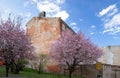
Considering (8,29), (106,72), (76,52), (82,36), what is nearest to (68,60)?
(76,52)

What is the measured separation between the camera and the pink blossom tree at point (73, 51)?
30.6 meters

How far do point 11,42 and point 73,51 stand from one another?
10525 mm

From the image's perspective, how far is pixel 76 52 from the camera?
101 ft

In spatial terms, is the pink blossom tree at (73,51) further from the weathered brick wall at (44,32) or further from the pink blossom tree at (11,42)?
the weathered brick wall at (44,32)

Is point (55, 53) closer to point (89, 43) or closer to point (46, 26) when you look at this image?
point (89, 43)

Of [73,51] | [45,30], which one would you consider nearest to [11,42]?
[73,51]

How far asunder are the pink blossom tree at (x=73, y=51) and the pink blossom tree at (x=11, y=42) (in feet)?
26.4

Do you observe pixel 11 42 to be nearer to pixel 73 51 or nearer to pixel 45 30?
pixel 73 51

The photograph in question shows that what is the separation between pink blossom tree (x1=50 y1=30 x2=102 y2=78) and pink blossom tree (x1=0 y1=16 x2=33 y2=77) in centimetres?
804

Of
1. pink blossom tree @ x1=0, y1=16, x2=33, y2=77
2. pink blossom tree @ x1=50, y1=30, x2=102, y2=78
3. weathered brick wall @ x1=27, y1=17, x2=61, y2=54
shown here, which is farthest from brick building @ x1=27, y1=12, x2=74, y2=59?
pink blossom tree @ x1=0, y1=16, x2=33, y2=77

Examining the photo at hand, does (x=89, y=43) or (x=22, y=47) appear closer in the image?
(x=22, y=47)

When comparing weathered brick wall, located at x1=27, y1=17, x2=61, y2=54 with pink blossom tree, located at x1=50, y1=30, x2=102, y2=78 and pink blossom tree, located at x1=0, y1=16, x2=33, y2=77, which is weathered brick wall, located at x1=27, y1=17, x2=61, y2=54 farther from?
pink blossom tree, located at x1=0, y1=16, x2=33, y2=77

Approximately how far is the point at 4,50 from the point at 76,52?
37.1 ft

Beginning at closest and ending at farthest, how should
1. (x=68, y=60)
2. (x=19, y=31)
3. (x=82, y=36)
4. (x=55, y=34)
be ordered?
(x=19, y=31) < (x=68, y=60) < (x=82, y=36) < (x=55, y=34)
